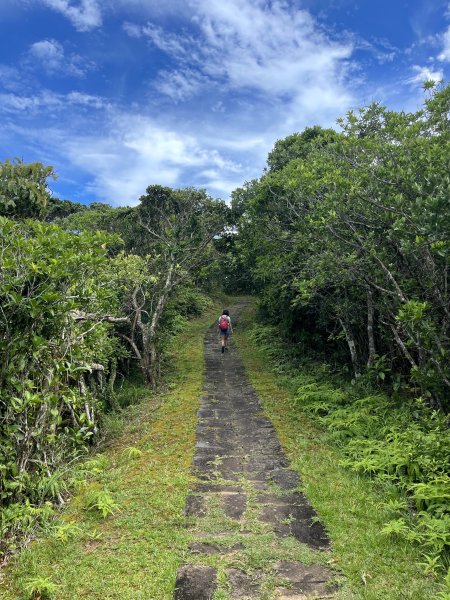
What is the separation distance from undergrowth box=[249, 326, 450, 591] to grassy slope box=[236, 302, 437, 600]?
0.53ft

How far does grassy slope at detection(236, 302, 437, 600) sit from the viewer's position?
3778mm

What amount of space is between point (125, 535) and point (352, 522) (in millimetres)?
2587

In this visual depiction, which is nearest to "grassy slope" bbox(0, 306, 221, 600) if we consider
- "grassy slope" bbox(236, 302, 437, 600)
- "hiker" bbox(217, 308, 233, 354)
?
"grassy slope" bbox(236, 302, 437, 600)

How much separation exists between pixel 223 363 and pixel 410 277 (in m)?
8.03

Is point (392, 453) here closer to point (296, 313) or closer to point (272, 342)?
point (296, 313)

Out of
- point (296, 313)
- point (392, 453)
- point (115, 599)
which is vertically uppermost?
point (296, 313)

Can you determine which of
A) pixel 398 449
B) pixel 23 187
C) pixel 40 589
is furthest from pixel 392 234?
pixel 23 187

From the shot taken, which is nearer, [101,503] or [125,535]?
[125,535]

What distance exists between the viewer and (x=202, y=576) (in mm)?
3963

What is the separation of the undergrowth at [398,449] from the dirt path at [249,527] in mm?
955

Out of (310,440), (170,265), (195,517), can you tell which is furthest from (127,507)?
(170,265)

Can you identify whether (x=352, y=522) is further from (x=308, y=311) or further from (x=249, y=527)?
(x=308, y=311)

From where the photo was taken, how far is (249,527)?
480 cm

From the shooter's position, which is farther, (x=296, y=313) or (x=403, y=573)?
(x=296, y=313)
